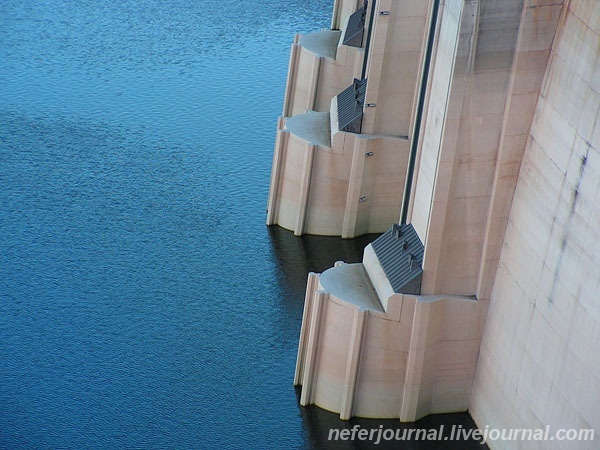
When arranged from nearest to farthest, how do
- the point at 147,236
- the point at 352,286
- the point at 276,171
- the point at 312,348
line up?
1. the point at 312,348
2. the point at 352,286
3. the point at 276,171
4. the point at 147,236

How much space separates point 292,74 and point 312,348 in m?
22.9

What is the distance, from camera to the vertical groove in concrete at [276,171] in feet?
186

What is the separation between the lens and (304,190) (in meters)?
56.5

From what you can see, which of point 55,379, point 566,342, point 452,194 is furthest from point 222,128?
point 566,342

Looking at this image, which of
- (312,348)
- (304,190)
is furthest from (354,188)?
(312,348)

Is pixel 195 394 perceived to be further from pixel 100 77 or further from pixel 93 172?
pixel 100 77

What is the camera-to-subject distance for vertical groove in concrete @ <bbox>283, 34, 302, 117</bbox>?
6325 cm

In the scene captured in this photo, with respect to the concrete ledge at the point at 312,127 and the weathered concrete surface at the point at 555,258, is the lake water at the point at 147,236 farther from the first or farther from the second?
the weathered concrete surface at the point at 555,258

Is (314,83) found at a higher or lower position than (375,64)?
lower

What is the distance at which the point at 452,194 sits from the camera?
4178cm

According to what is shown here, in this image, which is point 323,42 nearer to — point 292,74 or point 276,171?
point 292,74

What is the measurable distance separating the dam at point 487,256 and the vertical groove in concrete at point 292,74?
770 inches

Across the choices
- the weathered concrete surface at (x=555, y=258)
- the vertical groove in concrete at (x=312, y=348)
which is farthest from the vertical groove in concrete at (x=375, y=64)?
the weathered concrete surface at (x=555, y=258)

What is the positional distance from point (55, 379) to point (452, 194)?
53.7ft
